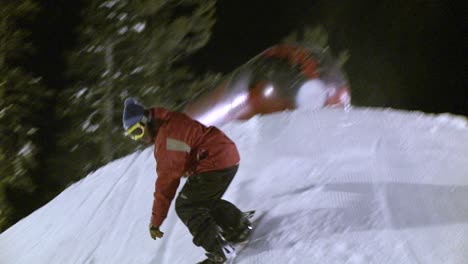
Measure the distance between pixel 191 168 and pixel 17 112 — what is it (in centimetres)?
931

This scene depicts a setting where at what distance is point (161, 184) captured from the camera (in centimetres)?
374

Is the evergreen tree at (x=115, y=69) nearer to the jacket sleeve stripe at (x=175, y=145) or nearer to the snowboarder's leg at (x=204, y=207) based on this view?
the snowboarder's leg at (x=204, y=207)

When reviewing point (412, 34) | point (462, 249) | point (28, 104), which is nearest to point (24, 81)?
point (28, 104)

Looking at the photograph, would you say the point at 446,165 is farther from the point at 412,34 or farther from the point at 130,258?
the point at 412,34

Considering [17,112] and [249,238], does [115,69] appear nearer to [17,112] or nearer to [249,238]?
[17,112]

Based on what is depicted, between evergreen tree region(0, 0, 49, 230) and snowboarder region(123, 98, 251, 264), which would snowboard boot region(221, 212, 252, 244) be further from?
evergreen tree region(0, 0, 49, 230)

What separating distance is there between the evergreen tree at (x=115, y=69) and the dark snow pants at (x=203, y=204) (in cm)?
864

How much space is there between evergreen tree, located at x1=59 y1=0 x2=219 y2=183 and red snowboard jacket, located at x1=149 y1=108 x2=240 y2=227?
872 cm

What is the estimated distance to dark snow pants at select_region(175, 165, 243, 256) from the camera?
152 inches

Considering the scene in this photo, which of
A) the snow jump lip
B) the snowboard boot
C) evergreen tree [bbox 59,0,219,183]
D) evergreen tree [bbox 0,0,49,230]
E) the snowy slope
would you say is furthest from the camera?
evergreen tree [bbox 59,0,219,183]

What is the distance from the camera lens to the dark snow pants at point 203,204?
3861 mm

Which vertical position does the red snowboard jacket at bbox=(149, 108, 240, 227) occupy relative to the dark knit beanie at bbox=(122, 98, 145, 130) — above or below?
below

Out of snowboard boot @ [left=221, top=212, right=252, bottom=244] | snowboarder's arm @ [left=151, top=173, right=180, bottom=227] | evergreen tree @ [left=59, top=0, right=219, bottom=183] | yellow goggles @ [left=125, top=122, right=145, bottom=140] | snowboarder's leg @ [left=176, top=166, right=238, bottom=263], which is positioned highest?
yellow goggles @ [left=125, top=122, right=145, bottom=140]

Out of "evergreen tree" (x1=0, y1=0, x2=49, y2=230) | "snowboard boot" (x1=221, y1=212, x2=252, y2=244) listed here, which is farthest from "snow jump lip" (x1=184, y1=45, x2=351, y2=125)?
"evergreen tree" (x1=0, y1=0, x2=49, y2=230)
